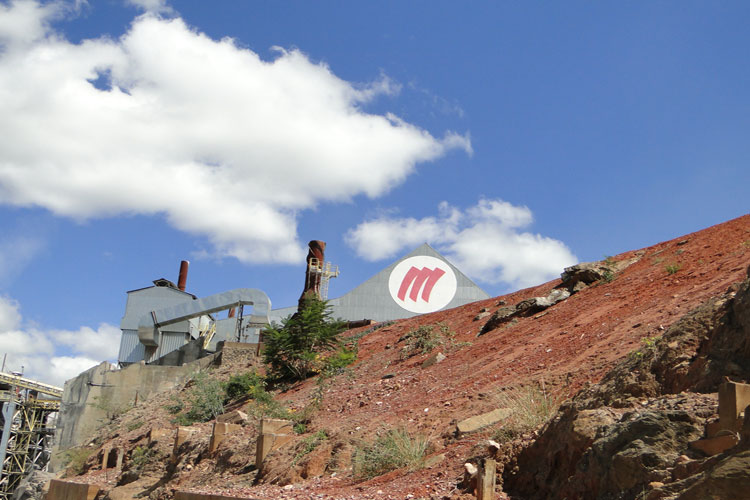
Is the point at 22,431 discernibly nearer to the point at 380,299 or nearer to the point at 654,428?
the point at 380,299

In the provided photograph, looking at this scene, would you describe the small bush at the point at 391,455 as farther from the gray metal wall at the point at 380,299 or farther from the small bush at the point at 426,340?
the gray metal wall at the point at 380,299

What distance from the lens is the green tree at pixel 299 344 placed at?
21422 millimetres

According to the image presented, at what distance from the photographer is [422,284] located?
40562mm

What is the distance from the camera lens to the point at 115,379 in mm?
30406

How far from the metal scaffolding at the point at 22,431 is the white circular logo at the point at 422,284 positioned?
21157 millimetres

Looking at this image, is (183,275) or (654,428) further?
(183,275)

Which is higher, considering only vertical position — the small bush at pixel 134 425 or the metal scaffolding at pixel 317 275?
the metal scaffolding at pixel 317 275

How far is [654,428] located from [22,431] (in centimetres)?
4105

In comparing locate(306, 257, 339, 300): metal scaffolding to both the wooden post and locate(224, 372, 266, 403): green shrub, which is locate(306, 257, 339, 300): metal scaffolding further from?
the wooden post

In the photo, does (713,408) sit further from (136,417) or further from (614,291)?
(136,417)

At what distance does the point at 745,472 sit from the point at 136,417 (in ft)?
81.4

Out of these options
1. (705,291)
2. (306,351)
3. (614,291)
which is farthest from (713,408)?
(306,351)

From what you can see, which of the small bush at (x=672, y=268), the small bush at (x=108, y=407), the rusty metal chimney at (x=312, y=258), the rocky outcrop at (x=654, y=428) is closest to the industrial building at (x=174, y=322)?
the rusty metal chimney at (x=312, y=258)

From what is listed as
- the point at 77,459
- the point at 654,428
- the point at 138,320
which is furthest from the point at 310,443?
the point at 138,320
